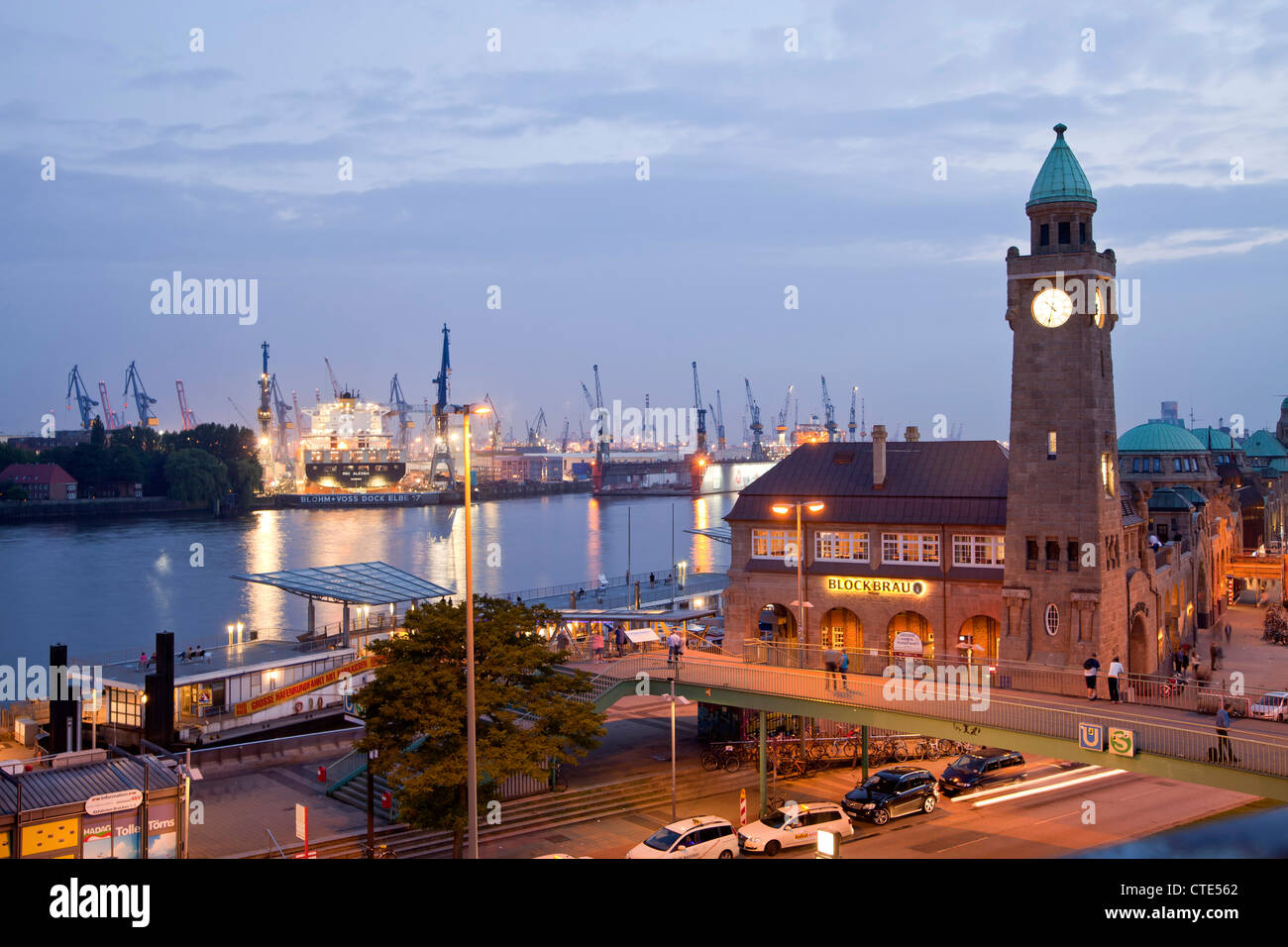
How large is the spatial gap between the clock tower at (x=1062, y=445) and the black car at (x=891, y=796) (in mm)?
8412

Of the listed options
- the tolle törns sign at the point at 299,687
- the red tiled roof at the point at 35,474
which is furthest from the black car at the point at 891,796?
the red tiled roof at the point at 35,474

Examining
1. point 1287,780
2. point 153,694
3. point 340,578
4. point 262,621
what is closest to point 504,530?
point 262,621

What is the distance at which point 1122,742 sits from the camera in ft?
84.1

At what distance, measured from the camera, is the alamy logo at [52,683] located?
3769 centimetres

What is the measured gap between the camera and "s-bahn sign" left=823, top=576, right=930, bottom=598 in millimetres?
43656

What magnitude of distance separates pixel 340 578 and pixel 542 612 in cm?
2387

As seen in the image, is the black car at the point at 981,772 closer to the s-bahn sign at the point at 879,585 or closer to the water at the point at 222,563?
the s-bahn sign at the point at 879,585

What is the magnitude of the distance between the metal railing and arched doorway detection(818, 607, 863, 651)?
33.5ft

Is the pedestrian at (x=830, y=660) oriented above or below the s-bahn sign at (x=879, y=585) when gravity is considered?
below

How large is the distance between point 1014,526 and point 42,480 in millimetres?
181384

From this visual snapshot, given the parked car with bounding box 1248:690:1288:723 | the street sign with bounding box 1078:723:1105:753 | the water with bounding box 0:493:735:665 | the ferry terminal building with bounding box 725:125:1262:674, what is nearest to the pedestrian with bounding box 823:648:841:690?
the ferry terminal building with bounding box 725:125:1262:674
